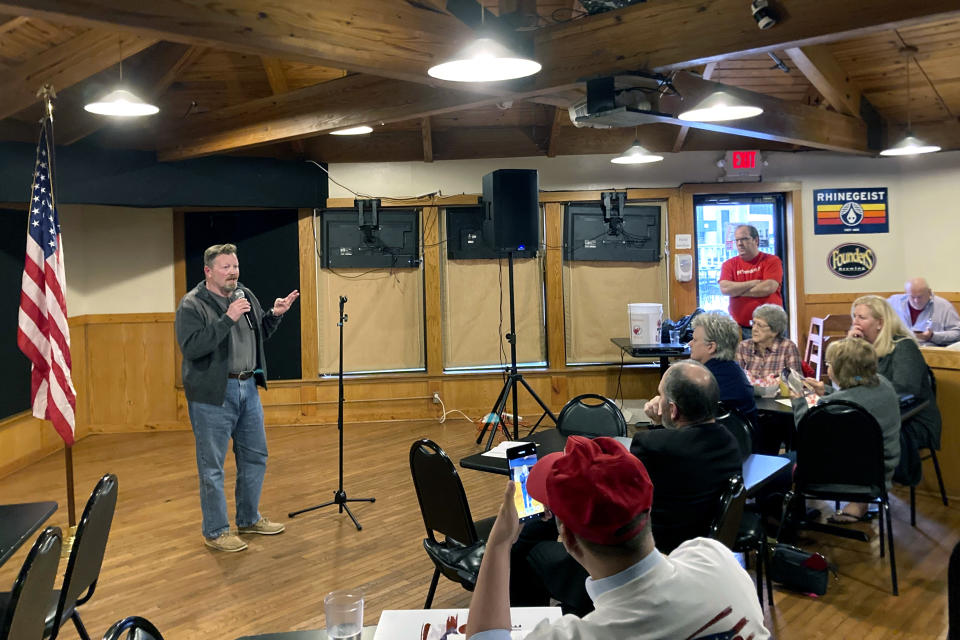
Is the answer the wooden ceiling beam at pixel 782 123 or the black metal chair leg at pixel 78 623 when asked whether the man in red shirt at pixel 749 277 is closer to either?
the wooden ceiling beam at pixel 782 123

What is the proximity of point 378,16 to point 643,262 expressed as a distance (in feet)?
15.7

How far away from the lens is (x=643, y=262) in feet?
26.6

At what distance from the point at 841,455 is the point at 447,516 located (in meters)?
2.06

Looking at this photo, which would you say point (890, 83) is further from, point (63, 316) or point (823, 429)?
point (63, 316)

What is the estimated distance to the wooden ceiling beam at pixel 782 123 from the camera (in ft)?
18.8

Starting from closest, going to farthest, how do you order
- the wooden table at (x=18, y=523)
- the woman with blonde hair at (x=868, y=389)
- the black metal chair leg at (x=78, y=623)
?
1. the wooden table at (x=18, y=523)
2. the black metal chair leg at (x=78, y=623)
3. the woman with blonde hair at (x=868, y=389)

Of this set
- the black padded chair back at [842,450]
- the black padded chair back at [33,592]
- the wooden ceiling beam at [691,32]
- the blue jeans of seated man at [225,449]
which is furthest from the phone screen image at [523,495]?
the wooden ceiling beam at [691,32]

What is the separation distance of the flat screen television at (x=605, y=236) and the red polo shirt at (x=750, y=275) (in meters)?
1.67

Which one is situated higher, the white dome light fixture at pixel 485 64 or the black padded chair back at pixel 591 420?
the white dome light fixture at pixel 485 64

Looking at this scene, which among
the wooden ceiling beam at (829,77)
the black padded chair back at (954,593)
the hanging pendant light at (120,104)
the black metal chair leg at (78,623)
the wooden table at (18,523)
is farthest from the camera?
the wooden ceiling beam at (829,77)

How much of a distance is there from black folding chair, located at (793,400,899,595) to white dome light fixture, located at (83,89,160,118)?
4.24 m

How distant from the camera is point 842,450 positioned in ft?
12.4

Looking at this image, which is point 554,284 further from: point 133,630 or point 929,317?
point 133,630

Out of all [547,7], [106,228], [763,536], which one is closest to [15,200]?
[106,228]
